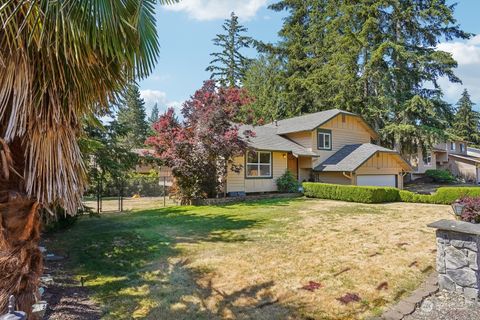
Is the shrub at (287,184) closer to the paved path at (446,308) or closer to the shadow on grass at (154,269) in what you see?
the shadow on grass at (154,269)

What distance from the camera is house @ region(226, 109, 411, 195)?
1856 centimetres

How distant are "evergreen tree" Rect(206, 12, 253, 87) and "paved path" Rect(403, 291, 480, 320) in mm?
38977

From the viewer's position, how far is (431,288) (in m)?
5.05

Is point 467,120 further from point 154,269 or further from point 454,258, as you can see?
point 154,269

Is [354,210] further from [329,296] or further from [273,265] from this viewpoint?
[329,296]

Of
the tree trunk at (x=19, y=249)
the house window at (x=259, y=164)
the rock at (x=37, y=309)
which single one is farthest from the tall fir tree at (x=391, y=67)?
the tree trunk at (x=19, y=249)

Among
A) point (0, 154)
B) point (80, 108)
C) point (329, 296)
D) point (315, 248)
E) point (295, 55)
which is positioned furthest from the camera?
point (295, 55)

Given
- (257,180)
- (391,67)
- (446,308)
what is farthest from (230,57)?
(446,308)

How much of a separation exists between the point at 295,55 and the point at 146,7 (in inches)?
1289

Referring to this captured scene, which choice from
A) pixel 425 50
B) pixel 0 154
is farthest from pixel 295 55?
pixel 0 154

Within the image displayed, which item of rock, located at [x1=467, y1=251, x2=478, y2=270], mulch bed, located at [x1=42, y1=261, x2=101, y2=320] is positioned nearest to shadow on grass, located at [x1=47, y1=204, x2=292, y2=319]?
mulch bed, located at [x1=42, y1=261, x2=101, y2=320]

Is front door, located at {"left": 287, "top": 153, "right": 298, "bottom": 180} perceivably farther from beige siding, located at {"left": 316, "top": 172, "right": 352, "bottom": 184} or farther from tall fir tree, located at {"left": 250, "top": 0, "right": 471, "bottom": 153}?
tall fir tree, located at {"left": 250, "top": 0, "right": 471, "bottom": 153}

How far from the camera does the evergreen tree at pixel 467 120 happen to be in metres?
50.2

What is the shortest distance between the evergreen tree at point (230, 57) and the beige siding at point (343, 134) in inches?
836
